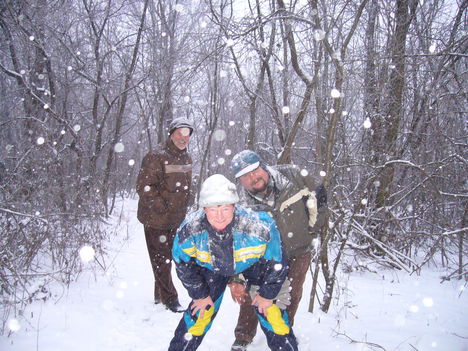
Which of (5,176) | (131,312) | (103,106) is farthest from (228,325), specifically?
(103,106)

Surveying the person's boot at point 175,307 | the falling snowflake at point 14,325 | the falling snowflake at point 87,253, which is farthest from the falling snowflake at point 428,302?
the falling snowflake at point 87,253

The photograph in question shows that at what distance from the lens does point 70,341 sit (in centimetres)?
269

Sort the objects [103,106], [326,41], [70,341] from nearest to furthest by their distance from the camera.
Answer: [70,341], [326,41], [103,106]

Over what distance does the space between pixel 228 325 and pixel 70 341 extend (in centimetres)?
150

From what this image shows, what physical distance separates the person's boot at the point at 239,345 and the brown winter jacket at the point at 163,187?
52.0 inches

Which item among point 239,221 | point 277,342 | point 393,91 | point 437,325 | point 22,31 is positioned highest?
point 22,31

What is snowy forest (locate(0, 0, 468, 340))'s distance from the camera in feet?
11.0

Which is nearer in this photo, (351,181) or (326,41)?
(326,41)

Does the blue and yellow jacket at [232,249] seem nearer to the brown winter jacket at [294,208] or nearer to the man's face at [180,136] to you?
the brown winter jacket at [294,208]

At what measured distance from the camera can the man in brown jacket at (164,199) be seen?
324 centimetres

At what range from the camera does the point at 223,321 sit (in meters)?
3.32

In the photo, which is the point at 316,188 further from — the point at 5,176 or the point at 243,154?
the point at 5,176

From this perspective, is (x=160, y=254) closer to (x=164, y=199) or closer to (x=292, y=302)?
(x=164, y=199)

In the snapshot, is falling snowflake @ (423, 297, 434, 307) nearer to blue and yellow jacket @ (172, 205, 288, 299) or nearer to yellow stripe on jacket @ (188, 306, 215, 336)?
blue and yellow jacket @ (172, 205, 288, 299)
